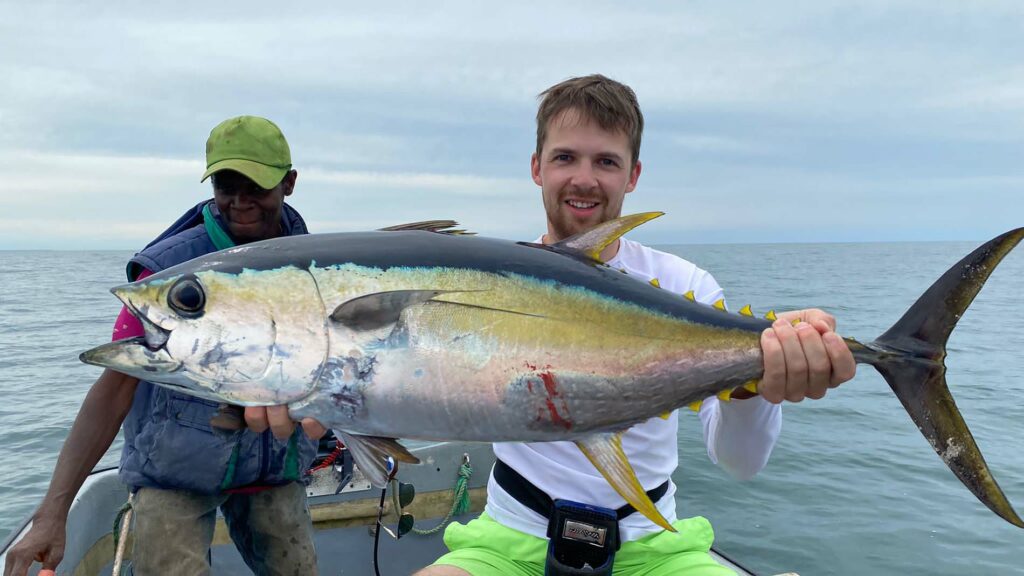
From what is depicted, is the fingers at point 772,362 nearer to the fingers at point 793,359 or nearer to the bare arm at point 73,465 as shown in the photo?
the fingers at point 793,359

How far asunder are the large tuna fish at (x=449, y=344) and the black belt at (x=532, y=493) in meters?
0.89

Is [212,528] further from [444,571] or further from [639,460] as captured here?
[639,460]

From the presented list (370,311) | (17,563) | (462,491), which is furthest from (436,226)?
(462,491)

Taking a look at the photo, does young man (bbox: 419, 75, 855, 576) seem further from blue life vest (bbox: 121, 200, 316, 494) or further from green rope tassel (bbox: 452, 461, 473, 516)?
green rope tassel (bbox: 452, 461, 473, 516)

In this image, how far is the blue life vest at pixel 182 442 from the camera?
2867 mm

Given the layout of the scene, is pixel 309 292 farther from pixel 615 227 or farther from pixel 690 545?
pixel 690 545

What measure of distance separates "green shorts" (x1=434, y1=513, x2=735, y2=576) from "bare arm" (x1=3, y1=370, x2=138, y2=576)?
153 cm

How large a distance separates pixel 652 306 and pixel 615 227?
0.28 m

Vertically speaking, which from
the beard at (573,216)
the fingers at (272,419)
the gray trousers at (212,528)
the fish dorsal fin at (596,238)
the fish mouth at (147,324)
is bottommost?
the gray trousers at (212,528)

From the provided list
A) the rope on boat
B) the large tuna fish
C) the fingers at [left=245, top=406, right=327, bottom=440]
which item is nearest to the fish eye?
the large tuna fish

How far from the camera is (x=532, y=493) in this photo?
278 cm

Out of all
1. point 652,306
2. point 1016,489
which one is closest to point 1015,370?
point 1016,489

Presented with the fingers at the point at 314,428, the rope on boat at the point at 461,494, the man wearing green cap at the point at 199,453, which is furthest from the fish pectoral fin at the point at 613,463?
the rope on boat at the point at 461,494

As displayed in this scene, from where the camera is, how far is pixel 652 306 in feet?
6.66
